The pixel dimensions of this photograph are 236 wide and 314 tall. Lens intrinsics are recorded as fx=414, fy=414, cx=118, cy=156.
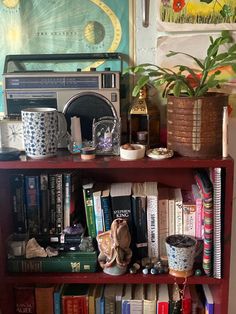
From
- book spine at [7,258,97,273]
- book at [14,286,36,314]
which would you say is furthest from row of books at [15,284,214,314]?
book spine at [7,258,97,273]

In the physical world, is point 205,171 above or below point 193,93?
below

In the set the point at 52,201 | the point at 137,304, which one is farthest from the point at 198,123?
the point at 137,304

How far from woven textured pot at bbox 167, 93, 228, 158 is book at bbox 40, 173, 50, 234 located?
1.38ft

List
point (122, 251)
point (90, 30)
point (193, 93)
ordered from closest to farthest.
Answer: point (193, 93) < point (122, 251) < point (90, 30)

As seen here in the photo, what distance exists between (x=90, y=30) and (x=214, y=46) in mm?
414

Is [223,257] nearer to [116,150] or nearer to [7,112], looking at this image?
[116,150]

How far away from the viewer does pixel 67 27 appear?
1343 mm

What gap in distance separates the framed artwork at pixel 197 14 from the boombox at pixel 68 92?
25cm

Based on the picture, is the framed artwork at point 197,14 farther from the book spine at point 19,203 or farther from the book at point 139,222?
the book spine at point 19,203

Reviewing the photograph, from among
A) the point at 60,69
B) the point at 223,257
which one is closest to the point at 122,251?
the point at 223,257

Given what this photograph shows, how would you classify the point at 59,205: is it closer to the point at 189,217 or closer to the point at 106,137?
the point at 106,137

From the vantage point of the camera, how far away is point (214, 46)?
116cm

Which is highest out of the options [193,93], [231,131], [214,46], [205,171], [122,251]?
[214,46]

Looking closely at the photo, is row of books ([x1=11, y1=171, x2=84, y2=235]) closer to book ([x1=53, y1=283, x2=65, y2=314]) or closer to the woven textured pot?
book ([x1=53, y1=283, x2=65, y2=314])
